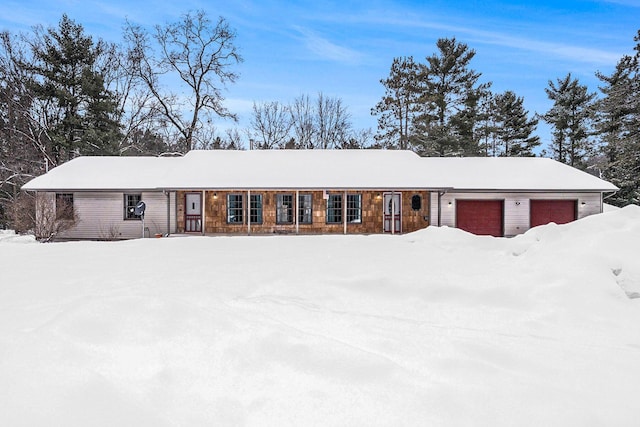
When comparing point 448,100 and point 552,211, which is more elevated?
point 448,100

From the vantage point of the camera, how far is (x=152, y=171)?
19219mm

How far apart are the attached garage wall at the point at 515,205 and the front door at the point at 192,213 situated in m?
10.9

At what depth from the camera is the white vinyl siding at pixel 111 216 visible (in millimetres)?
17734

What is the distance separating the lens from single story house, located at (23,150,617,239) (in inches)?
689

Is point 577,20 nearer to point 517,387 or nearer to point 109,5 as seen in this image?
point 517,387

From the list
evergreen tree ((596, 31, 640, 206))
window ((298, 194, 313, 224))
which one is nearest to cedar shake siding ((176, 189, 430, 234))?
window ((298, 194, 313, 224))

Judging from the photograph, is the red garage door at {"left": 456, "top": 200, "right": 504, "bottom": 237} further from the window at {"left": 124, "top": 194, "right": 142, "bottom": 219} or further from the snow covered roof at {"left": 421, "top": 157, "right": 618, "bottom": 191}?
the window at {"left": 124, "top": 194, "right": 142, "bottom": 219}

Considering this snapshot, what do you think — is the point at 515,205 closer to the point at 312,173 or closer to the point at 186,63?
the point at 312,173

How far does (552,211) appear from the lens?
18297mm

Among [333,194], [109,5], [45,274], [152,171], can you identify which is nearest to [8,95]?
[109,5]

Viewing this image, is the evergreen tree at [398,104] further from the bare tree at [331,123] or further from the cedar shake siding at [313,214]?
A: the cedar shake siding at [313,214]

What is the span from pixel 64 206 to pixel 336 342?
711 inches

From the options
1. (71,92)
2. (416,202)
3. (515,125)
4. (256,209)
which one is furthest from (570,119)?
(71,92)

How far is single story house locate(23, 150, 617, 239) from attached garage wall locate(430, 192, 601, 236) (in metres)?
0.05
